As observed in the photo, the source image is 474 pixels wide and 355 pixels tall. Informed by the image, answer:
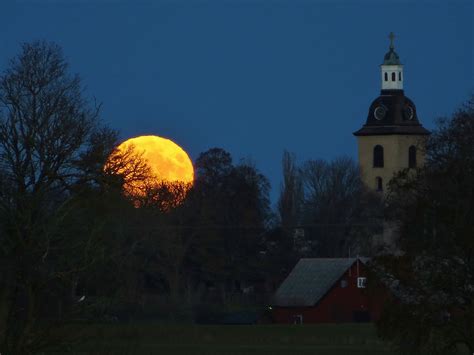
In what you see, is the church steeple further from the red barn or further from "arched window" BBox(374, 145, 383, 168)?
the red barn

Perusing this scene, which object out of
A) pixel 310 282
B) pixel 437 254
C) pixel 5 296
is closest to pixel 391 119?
pixel 310 282

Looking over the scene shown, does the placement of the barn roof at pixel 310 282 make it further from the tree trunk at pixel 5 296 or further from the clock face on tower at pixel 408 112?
the clock face on tower at pixel 408 112

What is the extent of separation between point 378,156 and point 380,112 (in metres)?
4.42

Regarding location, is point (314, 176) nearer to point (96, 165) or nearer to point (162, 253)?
point (162, 253)

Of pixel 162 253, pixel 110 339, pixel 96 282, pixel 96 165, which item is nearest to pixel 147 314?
pixel 162 253

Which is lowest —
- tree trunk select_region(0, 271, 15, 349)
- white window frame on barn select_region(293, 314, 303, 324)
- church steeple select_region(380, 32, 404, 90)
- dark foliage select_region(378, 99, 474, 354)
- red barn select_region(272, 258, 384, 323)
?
tree trunk select_region(0, 271, 15, 349)

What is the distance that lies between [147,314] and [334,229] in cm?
4201

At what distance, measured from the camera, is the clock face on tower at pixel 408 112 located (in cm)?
15725

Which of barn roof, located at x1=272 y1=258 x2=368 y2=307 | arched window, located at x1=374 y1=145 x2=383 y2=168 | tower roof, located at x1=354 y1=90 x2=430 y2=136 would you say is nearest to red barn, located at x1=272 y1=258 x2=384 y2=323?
barn roof, located at x1=272 y1=258 x2=368 y2=307

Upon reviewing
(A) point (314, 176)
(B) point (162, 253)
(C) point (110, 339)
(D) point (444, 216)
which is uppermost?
(A) point (314, 176)

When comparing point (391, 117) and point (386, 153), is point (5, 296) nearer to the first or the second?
point (386, 153)

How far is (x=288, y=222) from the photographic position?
121188 millimetres

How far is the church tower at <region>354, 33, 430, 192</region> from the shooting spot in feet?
506

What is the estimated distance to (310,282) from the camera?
9138 cm
